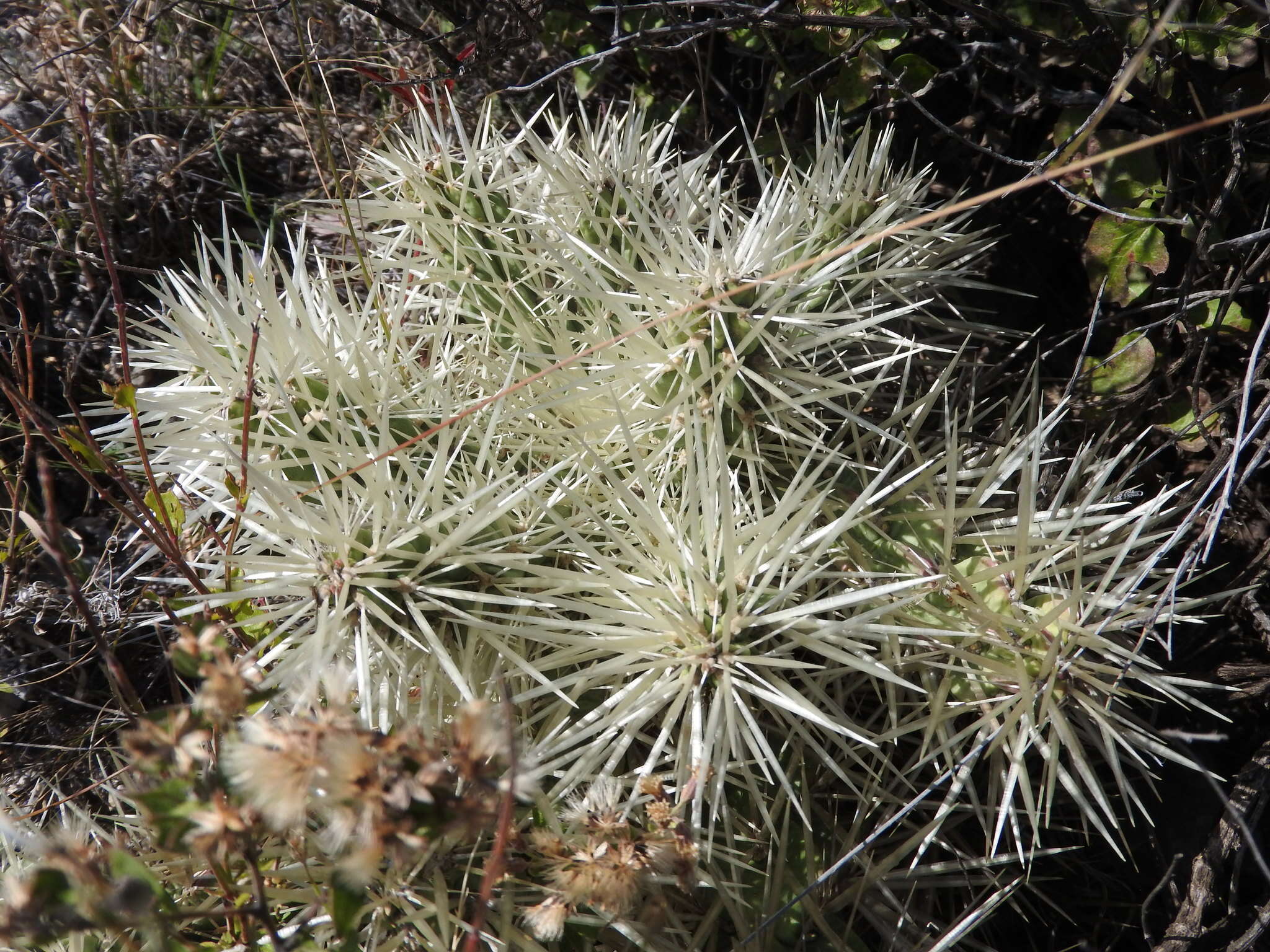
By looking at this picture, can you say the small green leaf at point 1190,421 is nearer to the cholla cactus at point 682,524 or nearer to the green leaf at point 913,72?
the cholla cactus at point 682,524

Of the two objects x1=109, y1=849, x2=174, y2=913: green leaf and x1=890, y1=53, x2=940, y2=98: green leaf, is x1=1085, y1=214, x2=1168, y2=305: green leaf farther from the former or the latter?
x1=109, y1=849, x2=174, y2=913: green leaf

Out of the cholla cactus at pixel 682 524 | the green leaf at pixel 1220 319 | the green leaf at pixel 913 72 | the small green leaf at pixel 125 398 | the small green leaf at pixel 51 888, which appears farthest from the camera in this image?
the green leaf at pixel 913 72

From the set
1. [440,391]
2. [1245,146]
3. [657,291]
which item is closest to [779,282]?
[657,291]

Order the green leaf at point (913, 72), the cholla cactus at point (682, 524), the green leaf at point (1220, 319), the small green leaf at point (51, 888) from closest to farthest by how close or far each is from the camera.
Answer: the small green leaf at point (51, 888), the cholla cactus at point (682, 524), the green leaf at point (1220, 319), the green leaf at point (913, 72)

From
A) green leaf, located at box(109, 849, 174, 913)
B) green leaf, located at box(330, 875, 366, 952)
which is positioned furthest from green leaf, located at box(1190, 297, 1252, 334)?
green leaf, located at box(109, 849, 174, 913)

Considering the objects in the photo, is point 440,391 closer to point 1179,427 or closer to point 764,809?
point 764,809

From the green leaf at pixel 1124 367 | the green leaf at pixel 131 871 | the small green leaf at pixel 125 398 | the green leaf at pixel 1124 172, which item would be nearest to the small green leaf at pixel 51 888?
the green leaf at pixel 131 871
